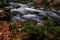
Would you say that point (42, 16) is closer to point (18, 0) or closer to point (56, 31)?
point (56, 31)

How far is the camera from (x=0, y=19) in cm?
1274

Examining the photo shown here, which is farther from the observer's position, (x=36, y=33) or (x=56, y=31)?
(x=56, y=31)

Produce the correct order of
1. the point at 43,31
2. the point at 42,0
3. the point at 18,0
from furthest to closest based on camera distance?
the point at 18,0, the point at 42,0, the point at 43,31

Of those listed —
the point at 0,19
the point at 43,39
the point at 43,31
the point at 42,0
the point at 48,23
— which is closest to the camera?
the point at 43,39

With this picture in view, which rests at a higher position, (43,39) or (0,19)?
(43,39)

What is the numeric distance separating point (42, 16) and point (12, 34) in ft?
14.5

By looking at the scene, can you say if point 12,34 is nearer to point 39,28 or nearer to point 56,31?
point 39,28

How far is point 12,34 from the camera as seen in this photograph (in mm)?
9109

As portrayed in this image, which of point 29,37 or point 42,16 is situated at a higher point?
point 29,37

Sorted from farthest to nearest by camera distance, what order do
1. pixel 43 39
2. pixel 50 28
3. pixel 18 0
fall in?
pixel 18 0, pixel 50 28, pixel 43 39

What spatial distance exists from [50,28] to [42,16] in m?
3.53

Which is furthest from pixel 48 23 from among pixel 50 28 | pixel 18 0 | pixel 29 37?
pixel 18 0

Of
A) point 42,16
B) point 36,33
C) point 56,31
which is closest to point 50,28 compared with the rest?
point 56,31

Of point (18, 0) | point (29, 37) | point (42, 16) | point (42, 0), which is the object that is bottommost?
point (18, 0)
